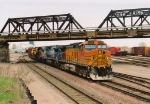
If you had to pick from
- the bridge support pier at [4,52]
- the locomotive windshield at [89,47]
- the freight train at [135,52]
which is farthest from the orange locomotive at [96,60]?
the freight train at [135,52]

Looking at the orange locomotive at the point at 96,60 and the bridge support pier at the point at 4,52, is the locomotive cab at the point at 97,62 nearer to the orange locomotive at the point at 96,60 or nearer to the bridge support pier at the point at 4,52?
the orange locomotive at the point at 96,60

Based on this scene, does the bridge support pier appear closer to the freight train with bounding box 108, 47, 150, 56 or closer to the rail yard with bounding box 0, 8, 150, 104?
the rail yard with bounding box 0, 8, 150, 104

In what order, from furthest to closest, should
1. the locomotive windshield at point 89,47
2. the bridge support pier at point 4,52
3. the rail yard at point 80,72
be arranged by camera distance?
1. the bridge support pier at point 4,52
2. the locomotive windshield at point 89,47
3. the rail yard at point 80,72

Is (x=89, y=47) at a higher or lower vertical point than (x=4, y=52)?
higher

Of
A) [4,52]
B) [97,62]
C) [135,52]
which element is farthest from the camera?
[135,52]

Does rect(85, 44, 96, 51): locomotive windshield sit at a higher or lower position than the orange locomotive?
higher

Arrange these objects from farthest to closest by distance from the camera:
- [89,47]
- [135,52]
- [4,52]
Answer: [135,52], [4,52], [89,47]

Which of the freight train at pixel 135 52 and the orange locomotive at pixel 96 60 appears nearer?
the orange locomotive at pixel 96 60

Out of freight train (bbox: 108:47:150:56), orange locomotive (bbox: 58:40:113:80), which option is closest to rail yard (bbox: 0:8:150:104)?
orange locomotive (bbox: 58:40:113:80)

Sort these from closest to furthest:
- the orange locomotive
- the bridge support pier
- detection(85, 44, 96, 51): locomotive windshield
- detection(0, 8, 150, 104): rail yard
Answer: detection(0, 8, 150, 104): rail yard → the orange locomotive → detection(85, 44, 96, 51): locomotive windshield → the bridge support pier

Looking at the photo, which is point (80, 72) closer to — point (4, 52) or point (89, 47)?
point (89, 47)

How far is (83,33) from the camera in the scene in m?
45.0

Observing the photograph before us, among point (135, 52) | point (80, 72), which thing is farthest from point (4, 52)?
point (135, 52)

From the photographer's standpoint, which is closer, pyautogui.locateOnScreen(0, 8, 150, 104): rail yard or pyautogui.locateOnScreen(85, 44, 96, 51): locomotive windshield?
pyautogui.locateOnScreen(0, 8, 150, 104): rail yard
